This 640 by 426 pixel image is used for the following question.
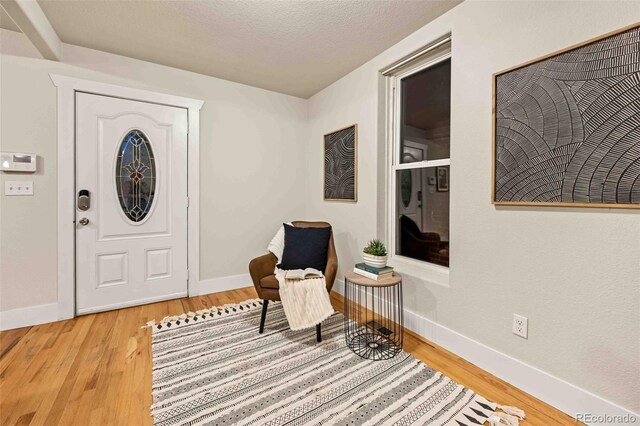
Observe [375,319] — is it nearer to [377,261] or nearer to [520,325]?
[377,261]

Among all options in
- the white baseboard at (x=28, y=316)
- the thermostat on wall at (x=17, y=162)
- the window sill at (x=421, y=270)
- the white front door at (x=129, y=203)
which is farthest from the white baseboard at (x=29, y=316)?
the window sill at (x=421, y=270)

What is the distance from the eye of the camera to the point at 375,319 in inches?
99.7

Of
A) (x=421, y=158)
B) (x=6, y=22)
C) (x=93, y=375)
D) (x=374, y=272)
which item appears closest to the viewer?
(x=93, y=375)

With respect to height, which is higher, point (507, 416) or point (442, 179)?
point (442, 179)

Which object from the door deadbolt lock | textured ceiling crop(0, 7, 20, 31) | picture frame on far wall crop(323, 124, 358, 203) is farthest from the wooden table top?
textured ceiling crop(0, 7, 20, 31)

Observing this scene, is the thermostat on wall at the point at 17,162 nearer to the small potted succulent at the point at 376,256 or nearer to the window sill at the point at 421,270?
the small potted succulent at the point at 376,256

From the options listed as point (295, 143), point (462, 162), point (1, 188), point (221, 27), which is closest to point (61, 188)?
point (1, 188)

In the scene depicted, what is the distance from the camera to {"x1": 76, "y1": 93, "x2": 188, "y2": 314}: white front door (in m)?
2.56

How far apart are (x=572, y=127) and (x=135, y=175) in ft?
11.1

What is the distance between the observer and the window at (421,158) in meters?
2.22

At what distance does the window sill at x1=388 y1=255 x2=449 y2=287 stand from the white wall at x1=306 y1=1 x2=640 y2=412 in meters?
0.06

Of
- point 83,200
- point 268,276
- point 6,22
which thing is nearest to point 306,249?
point 268,276

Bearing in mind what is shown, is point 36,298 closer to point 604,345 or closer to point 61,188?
point 61,188

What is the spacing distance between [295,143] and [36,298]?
118 inches
